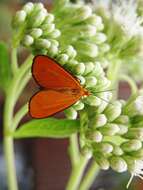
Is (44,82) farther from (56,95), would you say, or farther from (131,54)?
(131,54)

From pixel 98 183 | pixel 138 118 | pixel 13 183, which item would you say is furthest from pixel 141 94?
pixel 98 183

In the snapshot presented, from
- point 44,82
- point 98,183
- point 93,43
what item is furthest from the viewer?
point 98,183

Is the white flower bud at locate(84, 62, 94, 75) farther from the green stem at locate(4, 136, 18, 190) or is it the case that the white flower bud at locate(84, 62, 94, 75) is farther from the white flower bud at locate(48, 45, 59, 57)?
the green stem at locate(4, 136, 18, 190)

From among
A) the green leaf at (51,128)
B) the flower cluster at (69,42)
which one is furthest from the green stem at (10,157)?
the flower cluster at (69,42)

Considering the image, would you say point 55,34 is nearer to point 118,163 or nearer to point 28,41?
point 28,41

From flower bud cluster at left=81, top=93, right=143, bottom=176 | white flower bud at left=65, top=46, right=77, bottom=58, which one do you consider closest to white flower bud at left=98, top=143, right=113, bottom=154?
flower bud cluster at left=81, top=93, right=143, bottom=176
